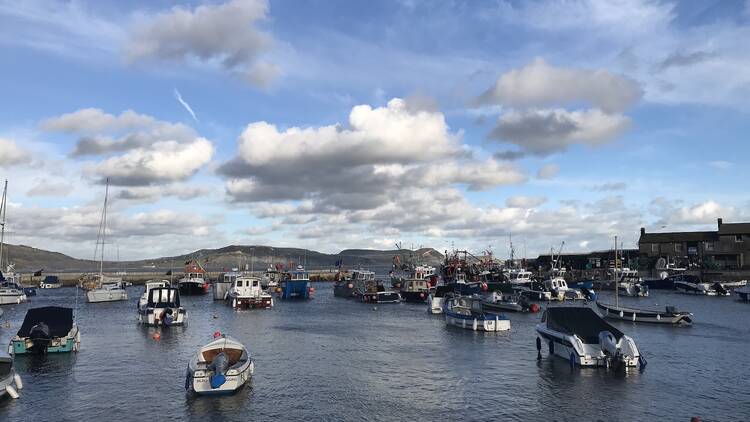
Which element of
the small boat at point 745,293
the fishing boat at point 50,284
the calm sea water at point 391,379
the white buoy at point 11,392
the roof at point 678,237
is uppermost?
the roof at point 678,237

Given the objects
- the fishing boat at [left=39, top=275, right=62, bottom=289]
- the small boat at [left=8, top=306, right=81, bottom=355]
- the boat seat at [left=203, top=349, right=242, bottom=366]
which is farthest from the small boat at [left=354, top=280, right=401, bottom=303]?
the fishing boat at [left=39, top=275, right=62, bottom=289]

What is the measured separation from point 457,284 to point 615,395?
89377 mm

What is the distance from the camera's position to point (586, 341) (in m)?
42.5

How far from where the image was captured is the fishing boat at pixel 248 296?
9325cm

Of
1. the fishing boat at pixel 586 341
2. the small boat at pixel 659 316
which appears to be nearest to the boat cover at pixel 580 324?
the fishing boat at pixel 586 341

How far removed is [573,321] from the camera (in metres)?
44.8

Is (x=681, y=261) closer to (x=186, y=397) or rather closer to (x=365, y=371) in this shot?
(x=365, y=371)

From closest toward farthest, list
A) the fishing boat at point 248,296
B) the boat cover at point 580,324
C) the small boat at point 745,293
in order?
the boat cover at point 580,324 < the fishing boat at point 248,296 < the small boat at point 745,293

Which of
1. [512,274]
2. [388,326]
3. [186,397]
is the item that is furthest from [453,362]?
[512,274]

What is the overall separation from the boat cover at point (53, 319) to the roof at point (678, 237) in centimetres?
15280

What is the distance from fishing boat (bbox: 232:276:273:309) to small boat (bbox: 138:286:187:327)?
2157cm

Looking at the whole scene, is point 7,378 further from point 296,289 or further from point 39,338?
point 296,289

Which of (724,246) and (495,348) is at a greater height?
(724,246)

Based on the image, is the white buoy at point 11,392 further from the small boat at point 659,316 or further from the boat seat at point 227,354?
the small boat at point 659,316
